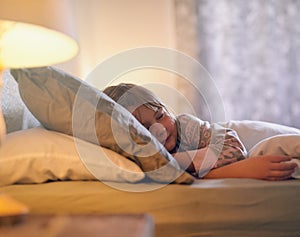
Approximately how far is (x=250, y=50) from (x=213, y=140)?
1200mm

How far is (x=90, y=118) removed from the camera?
99 centimetres

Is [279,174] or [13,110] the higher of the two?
[13,110]

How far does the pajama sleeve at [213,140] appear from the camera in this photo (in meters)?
1.15

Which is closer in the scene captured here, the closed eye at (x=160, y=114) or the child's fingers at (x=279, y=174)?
the child's fingers at (x=279, y=174)

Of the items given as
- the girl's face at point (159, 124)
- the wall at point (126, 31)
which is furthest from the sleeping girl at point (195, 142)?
the wall at point (126, 31)

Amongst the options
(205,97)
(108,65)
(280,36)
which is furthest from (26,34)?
(280,36)

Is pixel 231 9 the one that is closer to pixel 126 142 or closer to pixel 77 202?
pixel 126 142

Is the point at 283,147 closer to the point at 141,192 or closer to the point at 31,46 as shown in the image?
the point at 141,192

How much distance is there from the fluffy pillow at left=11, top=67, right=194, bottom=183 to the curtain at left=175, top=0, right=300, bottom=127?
133 centimetres

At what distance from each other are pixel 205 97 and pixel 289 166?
1.34 metres

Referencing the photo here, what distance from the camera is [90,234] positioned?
1.95ft

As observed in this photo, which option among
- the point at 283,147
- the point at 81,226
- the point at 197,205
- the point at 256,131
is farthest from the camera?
the point at 256,131

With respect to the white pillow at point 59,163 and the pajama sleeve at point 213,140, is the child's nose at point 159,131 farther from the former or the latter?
the white pillow at point 59,163

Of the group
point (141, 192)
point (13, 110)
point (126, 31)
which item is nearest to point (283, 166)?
point (141, 192)
